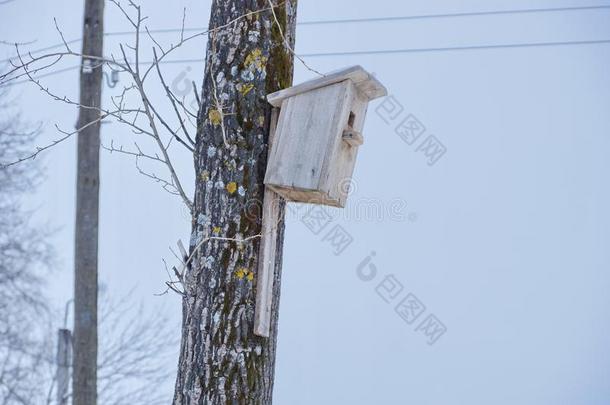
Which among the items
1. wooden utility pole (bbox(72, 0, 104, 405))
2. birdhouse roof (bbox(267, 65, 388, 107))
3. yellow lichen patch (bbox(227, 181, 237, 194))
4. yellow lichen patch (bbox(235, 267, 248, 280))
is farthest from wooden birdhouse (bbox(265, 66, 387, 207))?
wooden utility pole (bbox(72, 0, 104, 405))

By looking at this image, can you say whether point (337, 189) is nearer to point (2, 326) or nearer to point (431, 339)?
point (431, 339)

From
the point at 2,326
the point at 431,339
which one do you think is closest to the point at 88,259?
the point at 431,339

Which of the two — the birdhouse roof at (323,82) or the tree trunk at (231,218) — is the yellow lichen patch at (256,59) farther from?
the birdhouse roof at (323,82)

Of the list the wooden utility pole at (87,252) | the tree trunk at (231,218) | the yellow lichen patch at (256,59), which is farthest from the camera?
the wooden utility pole at (87,252)

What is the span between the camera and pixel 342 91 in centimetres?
241

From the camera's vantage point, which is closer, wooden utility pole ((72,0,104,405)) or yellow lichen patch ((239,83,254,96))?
yellow lichen patch ((239,83,254,96))

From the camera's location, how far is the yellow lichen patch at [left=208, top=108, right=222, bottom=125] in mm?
2428

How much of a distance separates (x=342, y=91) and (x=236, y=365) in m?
0.88

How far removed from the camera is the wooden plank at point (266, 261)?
236cm

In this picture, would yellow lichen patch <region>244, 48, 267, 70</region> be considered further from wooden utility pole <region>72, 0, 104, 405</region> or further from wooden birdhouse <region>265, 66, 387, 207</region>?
wooden utility pole <region>72, 0, 104, 405</region>

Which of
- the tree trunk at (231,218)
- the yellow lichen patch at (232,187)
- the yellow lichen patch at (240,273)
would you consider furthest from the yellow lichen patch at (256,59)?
the yellow lichen patch at (240,273)

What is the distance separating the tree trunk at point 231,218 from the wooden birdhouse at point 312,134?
7cm

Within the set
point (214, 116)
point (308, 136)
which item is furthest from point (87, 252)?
point (308, 136)

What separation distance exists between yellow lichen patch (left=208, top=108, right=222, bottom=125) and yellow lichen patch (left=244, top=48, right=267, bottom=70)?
0.18 metres
